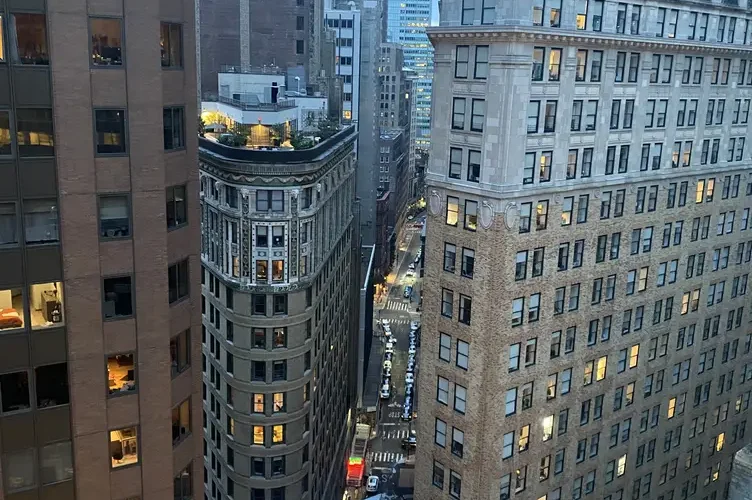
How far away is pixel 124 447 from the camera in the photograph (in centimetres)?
3178

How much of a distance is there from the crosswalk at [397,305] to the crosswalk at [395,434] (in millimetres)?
61896

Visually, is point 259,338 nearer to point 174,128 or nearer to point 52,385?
point 52,385

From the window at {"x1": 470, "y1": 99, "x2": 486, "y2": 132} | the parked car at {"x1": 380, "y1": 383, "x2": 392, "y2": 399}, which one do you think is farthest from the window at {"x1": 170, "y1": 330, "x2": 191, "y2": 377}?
the parked car at {"x1": 380, "y1": 383, "x2": 392, "y2": 399}

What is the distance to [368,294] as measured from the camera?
442 ft

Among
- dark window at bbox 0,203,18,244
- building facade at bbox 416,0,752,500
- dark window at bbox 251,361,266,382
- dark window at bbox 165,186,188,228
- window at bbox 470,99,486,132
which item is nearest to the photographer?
dark window at bbox 0,203,18,244

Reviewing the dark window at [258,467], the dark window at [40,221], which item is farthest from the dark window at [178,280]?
the dark window at [258,467]

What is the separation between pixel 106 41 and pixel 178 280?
11167mm

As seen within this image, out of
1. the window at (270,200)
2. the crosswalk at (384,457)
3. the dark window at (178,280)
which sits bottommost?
the crosswalk at (384,457)

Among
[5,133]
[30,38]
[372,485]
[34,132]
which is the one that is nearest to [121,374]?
[34,132]

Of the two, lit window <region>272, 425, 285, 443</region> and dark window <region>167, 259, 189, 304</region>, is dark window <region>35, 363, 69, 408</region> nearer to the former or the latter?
dark window <region>167, 259, 189, 304</region>

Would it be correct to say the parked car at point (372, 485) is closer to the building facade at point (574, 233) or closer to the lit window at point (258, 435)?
the lit window at point (258, 435)

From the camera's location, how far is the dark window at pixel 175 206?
3173cm

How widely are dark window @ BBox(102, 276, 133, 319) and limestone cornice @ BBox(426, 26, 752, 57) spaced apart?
28.6m

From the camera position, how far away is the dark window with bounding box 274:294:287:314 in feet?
209
